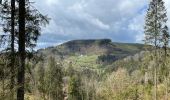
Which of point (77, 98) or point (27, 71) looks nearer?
point (27, 71)

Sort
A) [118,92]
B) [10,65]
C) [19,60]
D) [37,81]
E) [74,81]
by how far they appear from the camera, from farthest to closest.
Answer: [37,81] → [74,81] → [118,92] → [10,65] → [19,60]

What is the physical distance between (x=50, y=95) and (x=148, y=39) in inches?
2708

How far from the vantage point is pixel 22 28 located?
18672 millimetres

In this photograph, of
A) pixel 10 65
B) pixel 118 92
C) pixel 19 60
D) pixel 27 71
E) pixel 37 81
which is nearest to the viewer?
pixel 19 60

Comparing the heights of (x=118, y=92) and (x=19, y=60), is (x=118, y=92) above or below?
below

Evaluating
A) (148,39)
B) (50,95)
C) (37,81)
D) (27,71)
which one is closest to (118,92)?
(148,39)

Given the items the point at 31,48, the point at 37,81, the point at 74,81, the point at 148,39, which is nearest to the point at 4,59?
the point at 31,48

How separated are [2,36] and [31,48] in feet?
5.82

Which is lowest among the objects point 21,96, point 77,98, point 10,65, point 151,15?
point 77,98

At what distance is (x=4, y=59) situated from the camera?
18984mm

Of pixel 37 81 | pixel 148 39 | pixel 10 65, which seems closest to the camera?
pixel 10 65

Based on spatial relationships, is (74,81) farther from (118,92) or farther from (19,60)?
(19,60)

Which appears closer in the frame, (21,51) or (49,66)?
(21,51)

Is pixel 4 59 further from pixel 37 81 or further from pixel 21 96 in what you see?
pixel 37 81
